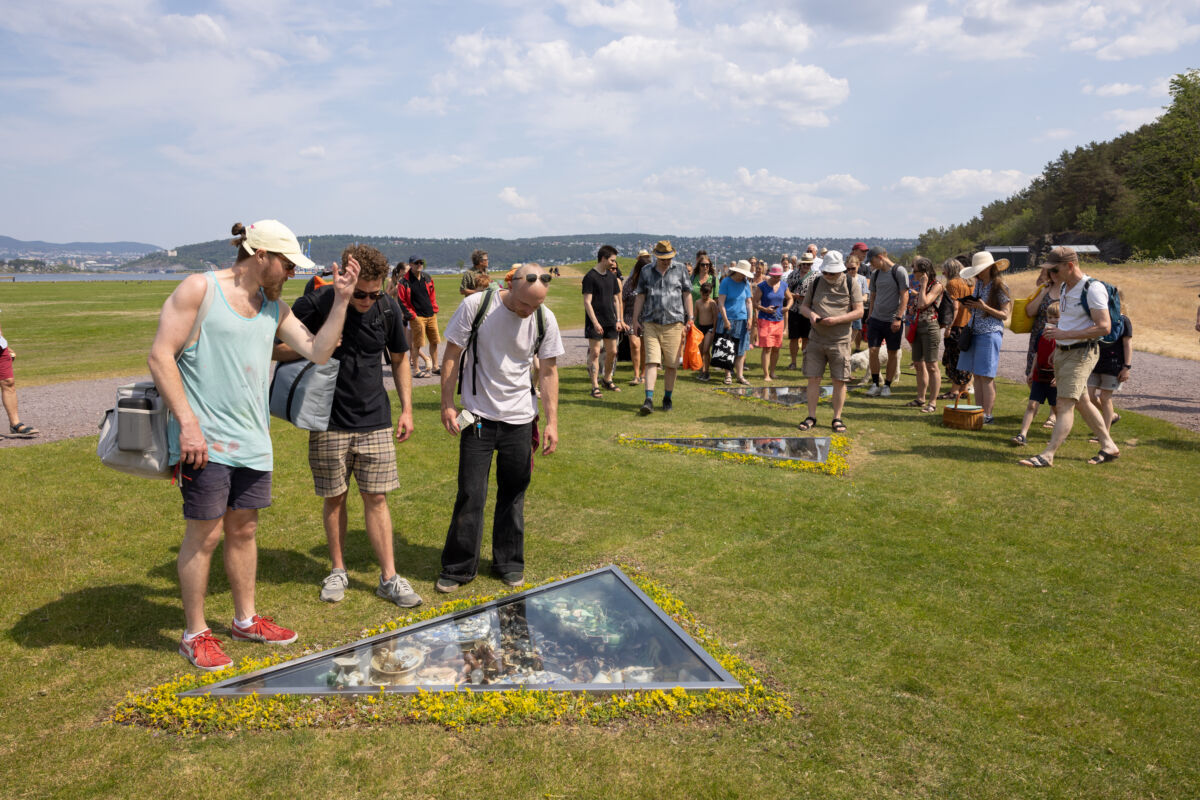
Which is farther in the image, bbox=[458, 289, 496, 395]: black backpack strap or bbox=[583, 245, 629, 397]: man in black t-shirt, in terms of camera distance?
bbox=[583, 245, 629, 397]: man in black t-shirt

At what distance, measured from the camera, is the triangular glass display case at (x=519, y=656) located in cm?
382

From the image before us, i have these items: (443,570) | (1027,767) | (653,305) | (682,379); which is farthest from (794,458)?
(682,379)

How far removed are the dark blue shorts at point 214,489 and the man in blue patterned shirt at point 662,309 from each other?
7102 millimetres

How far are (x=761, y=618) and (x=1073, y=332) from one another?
5134 millimetres

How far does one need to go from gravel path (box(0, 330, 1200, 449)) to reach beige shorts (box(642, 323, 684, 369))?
4894 mm

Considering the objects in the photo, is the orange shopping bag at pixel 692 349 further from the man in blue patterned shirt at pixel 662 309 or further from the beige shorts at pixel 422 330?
the beige shorts at pixel 422 330

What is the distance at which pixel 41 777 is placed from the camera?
3082 mm

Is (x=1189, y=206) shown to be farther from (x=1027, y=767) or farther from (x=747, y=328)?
(x=1027, y=767)

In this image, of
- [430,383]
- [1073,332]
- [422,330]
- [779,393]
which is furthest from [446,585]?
[422,330]

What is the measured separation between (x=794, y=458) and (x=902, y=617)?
3726 mm

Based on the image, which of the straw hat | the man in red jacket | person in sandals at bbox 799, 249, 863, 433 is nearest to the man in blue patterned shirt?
person in sandals at bbox 799, 249, 863, 433

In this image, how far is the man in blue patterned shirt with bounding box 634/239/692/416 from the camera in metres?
10.4

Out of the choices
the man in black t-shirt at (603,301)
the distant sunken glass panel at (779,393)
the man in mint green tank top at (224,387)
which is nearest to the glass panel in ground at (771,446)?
the distant sunken glass panel at (779,393)

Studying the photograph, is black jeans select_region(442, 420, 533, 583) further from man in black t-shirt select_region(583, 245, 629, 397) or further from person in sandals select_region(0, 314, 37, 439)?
person in sandals select_region(0, 314, 37, 439)
